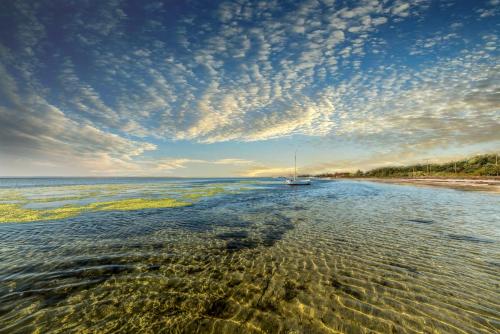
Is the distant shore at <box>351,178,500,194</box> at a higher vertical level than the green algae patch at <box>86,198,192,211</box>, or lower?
higher

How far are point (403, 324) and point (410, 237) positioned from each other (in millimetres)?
10309

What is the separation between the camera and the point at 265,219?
70.7 feet

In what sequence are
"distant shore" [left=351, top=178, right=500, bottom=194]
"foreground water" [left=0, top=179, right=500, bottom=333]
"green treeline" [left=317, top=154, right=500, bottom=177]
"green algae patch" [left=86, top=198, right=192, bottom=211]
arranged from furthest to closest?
1. "green treeline" [left=317, top=154, right=500, bottom=177]
2. "distant shore" [left=351, top=178, right=500, bottom=194]
3. "green algae patch" [left=86, top=198, right=192, bottom=211]
4. "foreground water" [left=0, top=179, right=500, bottom=333]

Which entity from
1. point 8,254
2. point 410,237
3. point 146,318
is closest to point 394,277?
point 410,237

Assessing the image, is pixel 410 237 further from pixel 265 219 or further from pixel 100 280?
pixel 100 280

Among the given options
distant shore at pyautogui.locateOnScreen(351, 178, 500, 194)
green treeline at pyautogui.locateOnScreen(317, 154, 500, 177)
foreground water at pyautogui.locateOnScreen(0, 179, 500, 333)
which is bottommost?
foreground water at pyautogui.locateOnScreen(0, 179, 500, 333)

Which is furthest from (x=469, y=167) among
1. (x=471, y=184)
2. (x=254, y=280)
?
(x=254, y=280)

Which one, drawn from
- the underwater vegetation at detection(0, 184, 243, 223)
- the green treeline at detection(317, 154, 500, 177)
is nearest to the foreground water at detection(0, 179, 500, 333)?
the underwater vegetation at detection(0, 184, 243, 223)

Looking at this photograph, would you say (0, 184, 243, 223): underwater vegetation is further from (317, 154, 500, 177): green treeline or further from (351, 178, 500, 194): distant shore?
(317, 154, 500, 177): green treeline

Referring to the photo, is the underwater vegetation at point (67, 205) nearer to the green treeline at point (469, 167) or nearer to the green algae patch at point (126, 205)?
the green algae patch at point (126, 205)

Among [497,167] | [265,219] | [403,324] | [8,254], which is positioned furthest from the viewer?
[497,167]

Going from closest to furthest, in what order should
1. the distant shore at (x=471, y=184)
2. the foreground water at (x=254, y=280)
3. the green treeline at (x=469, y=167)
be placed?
the foreground water at (x=254, y=280) → the distant shore at (x=471, y=184) → the green treeline at (x=469, y=167)

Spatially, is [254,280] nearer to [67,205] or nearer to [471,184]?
[67,205]

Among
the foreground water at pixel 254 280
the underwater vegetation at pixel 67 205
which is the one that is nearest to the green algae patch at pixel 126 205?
the underwater vegetation at pixel 67 205
